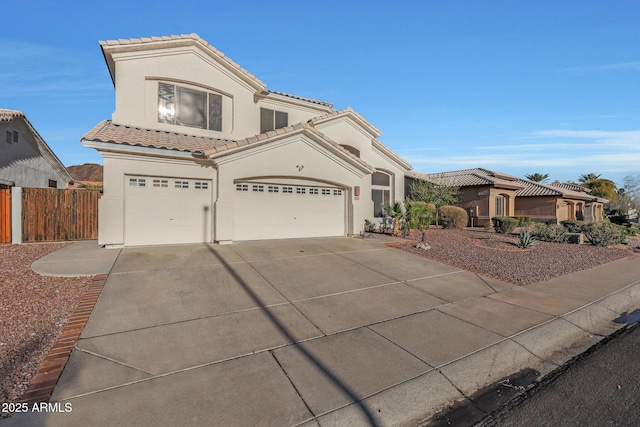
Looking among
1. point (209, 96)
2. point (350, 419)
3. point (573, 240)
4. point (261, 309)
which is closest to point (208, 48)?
point (209, 96)

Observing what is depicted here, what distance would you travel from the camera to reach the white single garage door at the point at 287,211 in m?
12.3

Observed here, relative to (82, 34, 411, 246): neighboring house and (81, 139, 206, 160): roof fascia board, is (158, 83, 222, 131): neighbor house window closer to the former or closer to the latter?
(82, 34, 411, 246): neighboring house

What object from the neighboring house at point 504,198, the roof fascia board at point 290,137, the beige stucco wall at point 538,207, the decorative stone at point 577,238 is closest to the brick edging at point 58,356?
the roof fascia board at point 290,137

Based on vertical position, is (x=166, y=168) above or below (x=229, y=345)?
above

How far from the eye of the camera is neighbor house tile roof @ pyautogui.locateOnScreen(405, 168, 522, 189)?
24513 mm

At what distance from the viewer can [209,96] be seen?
553 inches

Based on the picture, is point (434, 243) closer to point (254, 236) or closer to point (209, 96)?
point (254, 236)

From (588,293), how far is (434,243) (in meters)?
6.34

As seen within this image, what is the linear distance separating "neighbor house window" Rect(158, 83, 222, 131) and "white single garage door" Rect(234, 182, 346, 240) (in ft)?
13.6

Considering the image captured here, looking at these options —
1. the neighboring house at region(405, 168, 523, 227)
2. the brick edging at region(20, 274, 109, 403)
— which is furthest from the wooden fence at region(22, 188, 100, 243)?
the neighboring house at region(405, 168, 523, 227)

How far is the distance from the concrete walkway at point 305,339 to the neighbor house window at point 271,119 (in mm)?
9305

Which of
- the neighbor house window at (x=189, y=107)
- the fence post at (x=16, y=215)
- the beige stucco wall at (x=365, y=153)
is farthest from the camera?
the beige stucco wall at (x=365, y=153)

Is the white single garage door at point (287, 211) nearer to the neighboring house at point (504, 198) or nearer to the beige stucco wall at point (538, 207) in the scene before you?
A: the neighboring house at point (504, 198)

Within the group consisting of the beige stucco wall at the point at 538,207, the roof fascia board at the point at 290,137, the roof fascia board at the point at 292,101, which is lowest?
the beige stucco wall at the point at 538,207
